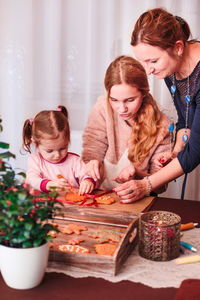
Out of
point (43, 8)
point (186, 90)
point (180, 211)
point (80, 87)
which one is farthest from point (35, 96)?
point (180, 211)

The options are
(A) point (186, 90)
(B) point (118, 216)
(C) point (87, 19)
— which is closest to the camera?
(B) point (118, 216)

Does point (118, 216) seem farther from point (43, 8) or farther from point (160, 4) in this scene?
point (43, 8)

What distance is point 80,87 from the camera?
113 inches

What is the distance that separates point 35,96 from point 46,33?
477 millimetres

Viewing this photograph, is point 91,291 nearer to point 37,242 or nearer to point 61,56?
point 37,242

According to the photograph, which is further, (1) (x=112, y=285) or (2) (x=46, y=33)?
(2) (x=46, y=33)

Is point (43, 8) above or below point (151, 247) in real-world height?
above

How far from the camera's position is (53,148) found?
1751 mm

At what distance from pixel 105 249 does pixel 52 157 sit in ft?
2.44

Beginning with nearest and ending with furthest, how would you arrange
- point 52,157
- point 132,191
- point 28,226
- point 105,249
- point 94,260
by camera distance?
point 28,226 < point 94,260 < point 105,249 < point 132,191 < point 52,157

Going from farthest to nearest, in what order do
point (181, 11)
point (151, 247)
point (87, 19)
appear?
point (87, 19)
point (181, 11)
point (151, 247)

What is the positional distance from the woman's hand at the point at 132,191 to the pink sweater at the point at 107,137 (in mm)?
375

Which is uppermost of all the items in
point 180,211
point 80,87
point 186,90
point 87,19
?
point 87,19

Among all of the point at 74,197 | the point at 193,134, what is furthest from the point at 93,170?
the point at 193,134
